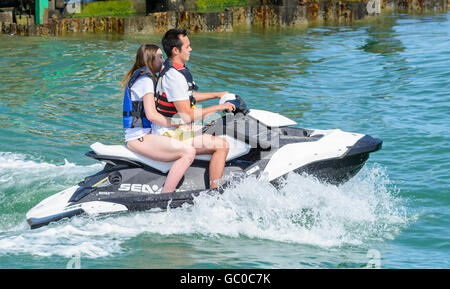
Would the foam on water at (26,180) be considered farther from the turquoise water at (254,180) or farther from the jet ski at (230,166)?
the jet ski at (230,166)

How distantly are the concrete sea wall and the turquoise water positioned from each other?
2.07 feet

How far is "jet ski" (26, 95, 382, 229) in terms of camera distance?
564 cm

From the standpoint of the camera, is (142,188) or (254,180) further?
(142,188)

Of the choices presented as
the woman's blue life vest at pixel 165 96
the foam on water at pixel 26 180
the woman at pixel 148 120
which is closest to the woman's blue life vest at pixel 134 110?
the woman at pixel 148 120

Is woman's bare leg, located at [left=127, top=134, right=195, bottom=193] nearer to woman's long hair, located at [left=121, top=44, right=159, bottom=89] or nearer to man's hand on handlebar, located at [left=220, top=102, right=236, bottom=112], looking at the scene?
man's hand on handlebar, located at [left=220, top=102, right=236, bottom=112]

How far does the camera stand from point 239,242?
5.50m

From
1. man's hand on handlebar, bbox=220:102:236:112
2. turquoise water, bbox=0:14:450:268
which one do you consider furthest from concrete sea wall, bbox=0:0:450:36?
man's hand on handlebar, bbox=220:102:236:112

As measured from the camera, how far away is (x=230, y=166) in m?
5.91

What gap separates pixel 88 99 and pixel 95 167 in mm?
4157

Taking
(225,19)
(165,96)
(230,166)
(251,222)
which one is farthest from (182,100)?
(225,19)

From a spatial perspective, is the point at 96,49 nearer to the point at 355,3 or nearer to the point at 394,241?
the point at 355,3

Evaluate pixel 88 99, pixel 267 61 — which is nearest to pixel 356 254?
pixel 88 99

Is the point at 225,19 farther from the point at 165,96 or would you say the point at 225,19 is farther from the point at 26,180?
the point at 165,96

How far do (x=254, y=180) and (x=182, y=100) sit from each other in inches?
37.4
